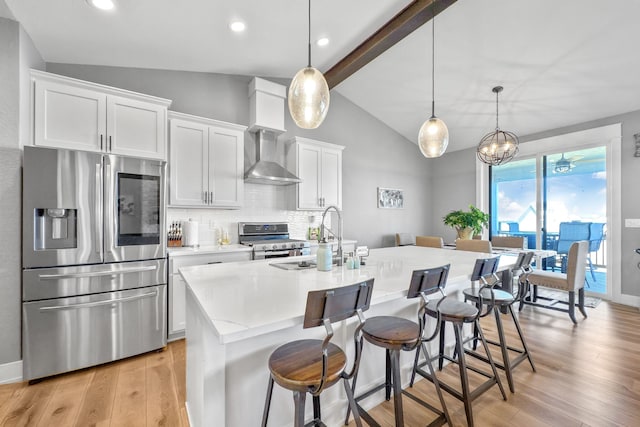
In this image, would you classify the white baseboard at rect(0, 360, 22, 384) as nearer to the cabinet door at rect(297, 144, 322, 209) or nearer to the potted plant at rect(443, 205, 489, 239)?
the cabinet door at rect(297, 144, 322, 209)

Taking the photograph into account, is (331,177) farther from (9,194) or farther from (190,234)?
(9,194)

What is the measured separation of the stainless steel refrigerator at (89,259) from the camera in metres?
2.16

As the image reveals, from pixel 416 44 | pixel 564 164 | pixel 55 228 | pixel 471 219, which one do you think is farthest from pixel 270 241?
pixel 564 164

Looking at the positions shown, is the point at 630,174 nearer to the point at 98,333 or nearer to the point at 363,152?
the point at 363,152

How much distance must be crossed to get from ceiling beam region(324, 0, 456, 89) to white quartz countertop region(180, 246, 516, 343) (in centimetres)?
246

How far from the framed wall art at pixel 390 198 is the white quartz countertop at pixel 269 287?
3.14 meters

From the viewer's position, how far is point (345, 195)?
5047mm

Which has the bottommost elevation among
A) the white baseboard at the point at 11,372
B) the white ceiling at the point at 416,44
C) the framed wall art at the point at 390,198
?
the white baseboard at the point at 11,372

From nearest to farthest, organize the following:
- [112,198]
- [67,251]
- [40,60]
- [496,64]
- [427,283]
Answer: [427,283] → [67,251] → [112,198] → [40,60] → [496,64]

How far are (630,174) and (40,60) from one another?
282 inches

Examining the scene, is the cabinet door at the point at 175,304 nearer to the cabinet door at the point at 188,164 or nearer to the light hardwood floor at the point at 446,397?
the light hardwood floor at the point at 446,397

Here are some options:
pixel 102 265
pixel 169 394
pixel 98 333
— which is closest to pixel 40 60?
pixel 102 265

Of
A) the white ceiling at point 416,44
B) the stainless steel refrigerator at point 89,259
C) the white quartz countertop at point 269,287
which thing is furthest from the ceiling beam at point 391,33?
the stainless steel refrigerator at point 89,259

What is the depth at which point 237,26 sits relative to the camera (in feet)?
9.11
